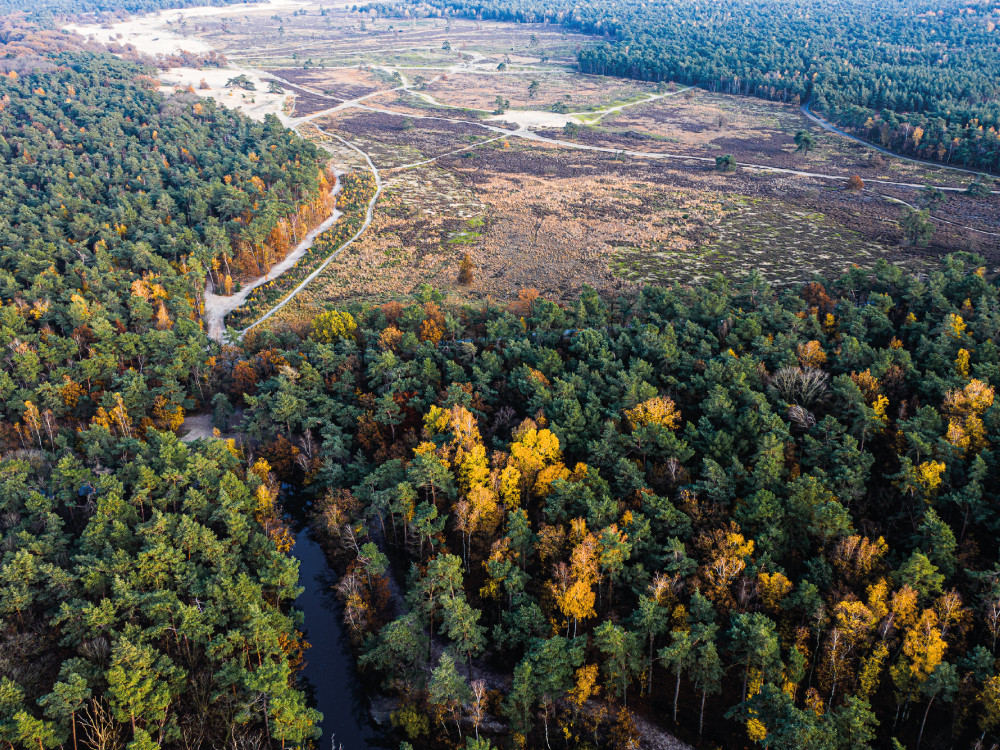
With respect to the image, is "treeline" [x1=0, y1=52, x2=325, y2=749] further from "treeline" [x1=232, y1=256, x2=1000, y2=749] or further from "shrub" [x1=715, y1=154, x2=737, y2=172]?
"shrub" [x1=715, y1=154, x2=737, y2=172]

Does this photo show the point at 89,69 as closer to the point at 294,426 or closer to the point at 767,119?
the point at 294,426

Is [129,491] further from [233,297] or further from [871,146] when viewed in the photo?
[871,146]

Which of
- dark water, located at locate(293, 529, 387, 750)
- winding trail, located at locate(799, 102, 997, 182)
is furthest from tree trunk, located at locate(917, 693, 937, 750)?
winding trail, located at locate(799, 102, 997, 182)

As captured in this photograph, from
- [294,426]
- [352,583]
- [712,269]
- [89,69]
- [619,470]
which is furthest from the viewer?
[89,69]

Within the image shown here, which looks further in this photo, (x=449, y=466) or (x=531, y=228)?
(x=531, y=228)

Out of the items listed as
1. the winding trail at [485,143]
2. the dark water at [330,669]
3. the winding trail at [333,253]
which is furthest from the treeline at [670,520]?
the winding trail at [485,143]

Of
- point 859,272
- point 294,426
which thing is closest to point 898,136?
point 859,272

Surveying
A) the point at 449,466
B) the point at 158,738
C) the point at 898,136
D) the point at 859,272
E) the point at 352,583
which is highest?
the point at 898,136
